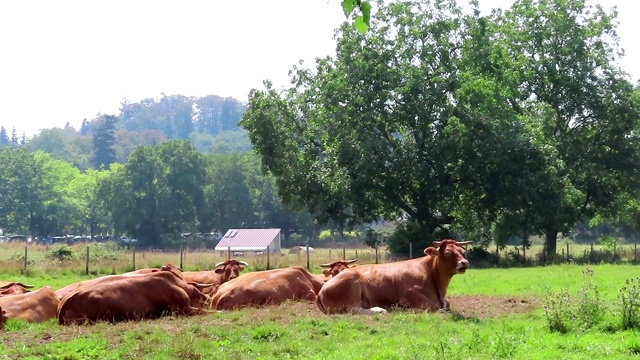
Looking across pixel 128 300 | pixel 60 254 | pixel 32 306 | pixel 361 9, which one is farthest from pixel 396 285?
pixel 60 254

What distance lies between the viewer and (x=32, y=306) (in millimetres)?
14516

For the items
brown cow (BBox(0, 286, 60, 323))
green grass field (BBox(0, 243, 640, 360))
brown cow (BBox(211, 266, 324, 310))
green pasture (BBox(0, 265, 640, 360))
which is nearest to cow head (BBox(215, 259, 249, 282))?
brown cow (BBox(211, 266, 324, 310))

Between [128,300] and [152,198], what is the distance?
82341 mm

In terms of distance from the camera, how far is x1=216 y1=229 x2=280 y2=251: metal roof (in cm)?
8180

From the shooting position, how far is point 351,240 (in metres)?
103

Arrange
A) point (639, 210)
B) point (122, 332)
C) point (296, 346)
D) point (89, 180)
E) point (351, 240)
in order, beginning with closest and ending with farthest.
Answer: point (296, 346) → point (122, 332) → point (639, 210) → point (351, 240) → point (89, 180)

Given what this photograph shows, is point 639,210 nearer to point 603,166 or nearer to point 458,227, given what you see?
point 603,166

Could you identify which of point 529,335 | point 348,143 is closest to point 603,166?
point 348,143

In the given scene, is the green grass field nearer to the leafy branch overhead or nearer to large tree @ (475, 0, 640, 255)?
the leafy branch overhead

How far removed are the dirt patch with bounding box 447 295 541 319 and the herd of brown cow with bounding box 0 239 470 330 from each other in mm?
553

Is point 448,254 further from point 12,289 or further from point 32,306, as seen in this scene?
point 12,289

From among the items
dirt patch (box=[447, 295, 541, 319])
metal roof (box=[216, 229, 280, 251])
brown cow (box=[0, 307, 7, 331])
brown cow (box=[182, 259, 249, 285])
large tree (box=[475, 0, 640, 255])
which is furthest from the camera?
metal roof (box=[216, 229, 280, 251])

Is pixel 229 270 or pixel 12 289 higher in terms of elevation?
pixel 229 270

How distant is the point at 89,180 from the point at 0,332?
112 meters
